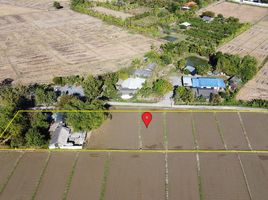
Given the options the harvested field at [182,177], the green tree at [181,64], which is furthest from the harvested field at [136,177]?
the green tree at [181,64]

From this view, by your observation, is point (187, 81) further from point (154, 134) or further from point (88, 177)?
point (88, 177)

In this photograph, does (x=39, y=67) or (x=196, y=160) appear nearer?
(x=196, y=160)

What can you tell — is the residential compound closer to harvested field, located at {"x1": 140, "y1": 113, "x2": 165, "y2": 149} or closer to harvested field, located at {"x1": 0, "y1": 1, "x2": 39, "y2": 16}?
harvested field, located at {"x1": 140, "y1": 113, "x2": 165, "y2": 149}

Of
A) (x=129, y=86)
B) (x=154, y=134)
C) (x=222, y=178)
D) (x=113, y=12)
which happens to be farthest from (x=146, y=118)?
(x=113, y=12)

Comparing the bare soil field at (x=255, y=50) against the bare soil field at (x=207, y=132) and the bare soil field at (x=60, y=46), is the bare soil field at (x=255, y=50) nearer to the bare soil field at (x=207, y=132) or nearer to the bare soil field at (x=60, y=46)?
the bare soil field at (x=207, y=132)

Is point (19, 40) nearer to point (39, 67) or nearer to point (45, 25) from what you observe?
point (45, 25)

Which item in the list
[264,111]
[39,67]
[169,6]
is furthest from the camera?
[169,6]

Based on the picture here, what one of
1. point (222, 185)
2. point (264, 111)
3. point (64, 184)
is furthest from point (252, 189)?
point (64, 184)
